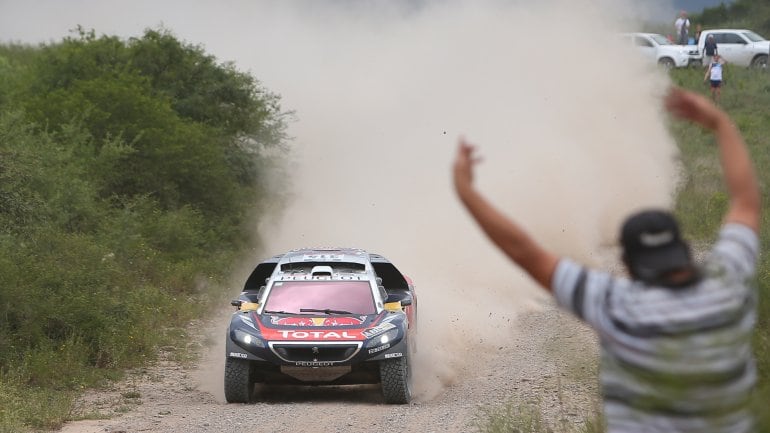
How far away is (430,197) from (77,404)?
20.7 metres

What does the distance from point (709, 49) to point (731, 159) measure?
4414 centimetres

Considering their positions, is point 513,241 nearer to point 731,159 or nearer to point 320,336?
point 731,159

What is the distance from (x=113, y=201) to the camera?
2886 centimetres

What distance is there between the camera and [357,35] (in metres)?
43.5

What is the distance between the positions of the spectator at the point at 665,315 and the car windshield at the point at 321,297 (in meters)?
11.6

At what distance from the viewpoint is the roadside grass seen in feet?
34.4

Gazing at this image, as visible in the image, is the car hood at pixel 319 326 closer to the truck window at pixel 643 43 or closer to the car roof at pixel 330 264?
the car roof at pixel 330 264

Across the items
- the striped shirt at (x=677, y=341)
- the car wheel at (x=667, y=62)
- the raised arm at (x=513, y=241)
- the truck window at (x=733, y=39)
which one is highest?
the truck window at (x=733, y=39)

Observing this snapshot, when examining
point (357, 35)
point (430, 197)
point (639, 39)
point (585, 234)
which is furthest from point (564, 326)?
point (639, 39)

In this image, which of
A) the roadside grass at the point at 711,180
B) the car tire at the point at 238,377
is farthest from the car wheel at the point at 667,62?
the car tire at the point at 238,377

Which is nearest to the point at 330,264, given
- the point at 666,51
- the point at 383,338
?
the point at 383,338

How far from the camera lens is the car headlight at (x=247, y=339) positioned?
14.7 meters

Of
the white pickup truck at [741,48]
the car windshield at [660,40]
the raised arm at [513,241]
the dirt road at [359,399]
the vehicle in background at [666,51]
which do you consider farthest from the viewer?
the white pickup truck at [741,48]

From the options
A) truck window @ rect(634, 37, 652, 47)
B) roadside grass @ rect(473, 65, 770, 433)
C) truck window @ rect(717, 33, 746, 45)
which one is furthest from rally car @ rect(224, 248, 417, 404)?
truck window @ rect(717, 33, 746, 45)
